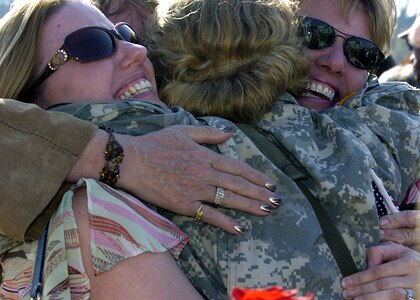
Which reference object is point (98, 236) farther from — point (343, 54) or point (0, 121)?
point (343, 54)

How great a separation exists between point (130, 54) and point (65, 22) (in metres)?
0.30

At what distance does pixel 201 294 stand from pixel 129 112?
0.71 m

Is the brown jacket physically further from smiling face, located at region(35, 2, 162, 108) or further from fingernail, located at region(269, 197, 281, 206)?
fingernail, located at region(269, 197, 281, 206)

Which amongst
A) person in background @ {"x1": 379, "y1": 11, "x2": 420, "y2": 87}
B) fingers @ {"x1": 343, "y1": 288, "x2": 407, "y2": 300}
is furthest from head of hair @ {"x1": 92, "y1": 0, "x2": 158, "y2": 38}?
person in background @ {"x1": 379, "y1": 11, "x2": 420, "y2": 87}

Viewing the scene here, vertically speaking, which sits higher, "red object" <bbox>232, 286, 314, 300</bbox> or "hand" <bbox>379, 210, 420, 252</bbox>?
"hand" <bbox>379, 210, 420, 252</bbox>

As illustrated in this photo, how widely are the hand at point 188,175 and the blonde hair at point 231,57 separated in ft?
0.79

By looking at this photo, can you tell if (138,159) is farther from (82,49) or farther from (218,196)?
(82,49)

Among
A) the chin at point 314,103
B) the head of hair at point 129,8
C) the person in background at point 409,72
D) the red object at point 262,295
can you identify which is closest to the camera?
the red object at point 262,295

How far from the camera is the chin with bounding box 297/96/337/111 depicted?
3.70 metres

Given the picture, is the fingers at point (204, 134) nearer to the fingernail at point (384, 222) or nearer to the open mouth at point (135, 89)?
the open mouth at point (135, 89)

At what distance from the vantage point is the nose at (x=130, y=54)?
3.42 meters

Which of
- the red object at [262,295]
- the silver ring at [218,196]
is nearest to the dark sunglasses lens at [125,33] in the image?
the silver ring at [218,196]

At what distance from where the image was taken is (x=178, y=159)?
9.40 feet

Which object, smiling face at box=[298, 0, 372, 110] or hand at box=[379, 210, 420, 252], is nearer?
hand at box=[379, 210, 420, 252]
